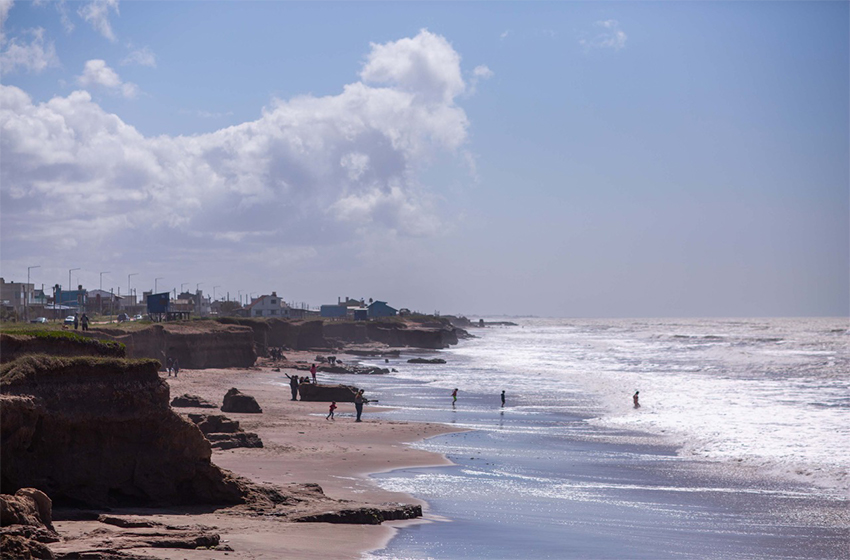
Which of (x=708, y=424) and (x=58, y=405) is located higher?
(x=58, y=405)

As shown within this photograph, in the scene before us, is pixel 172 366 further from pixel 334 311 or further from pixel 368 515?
pixel 334 311

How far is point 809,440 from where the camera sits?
2805 centimetres

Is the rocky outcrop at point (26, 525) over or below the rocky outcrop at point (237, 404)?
over

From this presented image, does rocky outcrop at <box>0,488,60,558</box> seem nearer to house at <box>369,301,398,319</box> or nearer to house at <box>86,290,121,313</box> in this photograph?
house at <box>86,290,121,313</box>

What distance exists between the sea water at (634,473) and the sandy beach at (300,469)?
34.3 inches

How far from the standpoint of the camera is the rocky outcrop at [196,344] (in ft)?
175

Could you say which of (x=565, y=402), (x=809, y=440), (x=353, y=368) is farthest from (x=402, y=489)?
(x=353, y=368)

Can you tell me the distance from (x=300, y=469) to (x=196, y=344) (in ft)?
138

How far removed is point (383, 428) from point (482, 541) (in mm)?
Answer: 17488

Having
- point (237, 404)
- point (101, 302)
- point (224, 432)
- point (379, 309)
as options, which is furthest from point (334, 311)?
point (224, 432)

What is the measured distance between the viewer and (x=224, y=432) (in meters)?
24.0

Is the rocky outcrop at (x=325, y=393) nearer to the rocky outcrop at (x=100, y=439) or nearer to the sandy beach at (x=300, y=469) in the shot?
the sandy beach at (x=300, y=469)

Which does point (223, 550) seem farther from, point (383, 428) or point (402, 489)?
point (383, 428)

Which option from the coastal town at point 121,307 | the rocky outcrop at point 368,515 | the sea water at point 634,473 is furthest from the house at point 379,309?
the rocky outcrop at point 368,515
